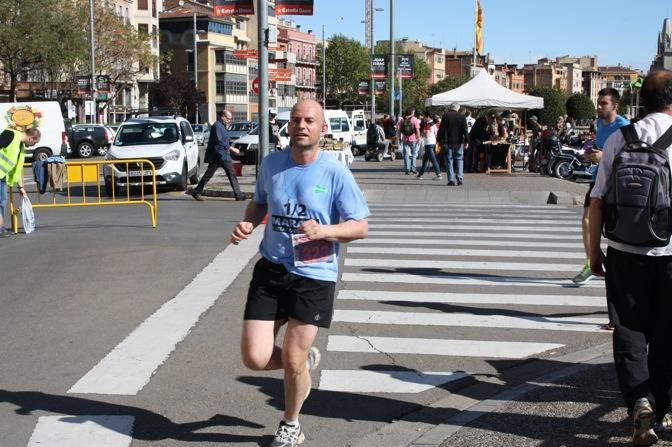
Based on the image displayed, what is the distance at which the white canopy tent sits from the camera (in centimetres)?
3216

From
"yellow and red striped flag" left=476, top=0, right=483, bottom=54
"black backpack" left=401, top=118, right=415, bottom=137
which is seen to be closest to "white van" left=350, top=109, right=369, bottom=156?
"yellow and red striped flag" left=476, top=0, right=483, bottom=54

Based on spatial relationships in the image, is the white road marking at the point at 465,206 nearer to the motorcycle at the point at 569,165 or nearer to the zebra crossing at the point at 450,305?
the zebra crossing at the point at 450,305

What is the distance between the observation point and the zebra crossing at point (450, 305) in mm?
7383

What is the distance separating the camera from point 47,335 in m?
8.21

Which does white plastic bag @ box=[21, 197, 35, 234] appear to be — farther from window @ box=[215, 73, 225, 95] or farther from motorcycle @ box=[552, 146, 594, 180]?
window @ box=[215, 73, 225, 95]

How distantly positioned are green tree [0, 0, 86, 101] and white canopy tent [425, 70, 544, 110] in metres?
29.9

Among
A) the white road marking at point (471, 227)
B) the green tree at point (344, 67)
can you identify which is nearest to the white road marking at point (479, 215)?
the white road marking at point (471, 227)

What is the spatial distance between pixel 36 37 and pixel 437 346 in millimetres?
51064

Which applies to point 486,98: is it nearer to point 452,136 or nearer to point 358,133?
point 452,136

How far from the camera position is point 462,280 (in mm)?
11016

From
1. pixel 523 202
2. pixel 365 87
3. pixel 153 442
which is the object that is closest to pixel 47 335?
pixel 153 442

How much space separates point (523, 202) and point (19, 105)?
21.6 m

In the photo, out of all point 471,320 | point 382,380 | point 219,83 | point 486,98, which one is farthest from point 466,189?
point 219,83

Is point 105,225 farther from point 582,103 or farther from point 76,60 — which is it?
point 582,103
